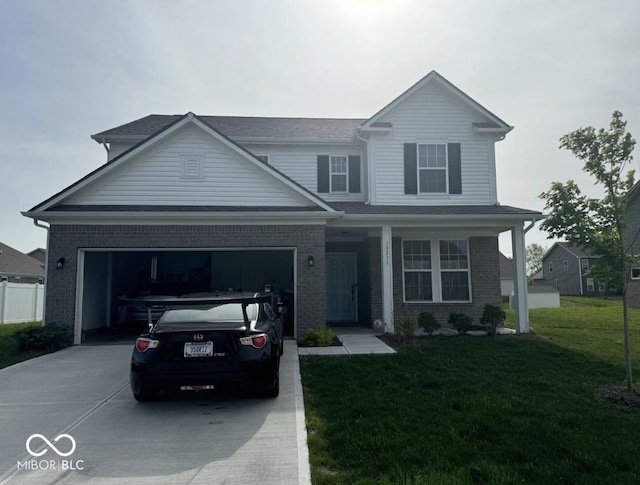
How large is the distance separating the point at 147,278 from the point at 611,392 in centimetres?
1352

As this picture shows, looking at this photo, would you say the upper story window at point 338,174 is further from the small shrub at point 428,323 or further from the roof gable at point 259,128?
the small shrub at point 428,323

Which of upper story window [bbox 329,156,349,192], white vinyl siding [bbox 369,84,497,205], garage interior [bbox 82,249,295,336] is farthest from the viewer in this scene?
garage interior [bbox 82,249,295,336]

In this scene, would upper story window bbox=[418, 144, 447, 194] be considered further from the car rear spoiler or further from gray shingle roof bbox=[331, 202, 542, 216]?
the car rear spoiler

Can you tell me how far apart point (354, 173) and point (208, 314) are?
9.01m

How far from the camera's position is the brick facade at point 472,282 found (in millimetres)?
12727

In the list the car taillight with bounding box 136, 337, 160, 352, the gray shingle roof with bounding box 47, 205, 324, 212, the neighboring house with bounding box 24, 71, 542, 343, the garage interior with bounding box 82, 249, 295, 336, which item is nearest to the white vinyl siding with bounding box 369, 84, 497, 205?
the neighboring house with bounding box 24, 71, 542, 343

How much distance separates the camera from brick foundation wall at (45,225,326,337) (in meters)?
9.95

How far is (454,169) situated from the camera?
1280 centimetres

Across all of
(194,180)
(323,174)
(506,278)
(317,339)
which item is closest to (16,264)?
(194,180)

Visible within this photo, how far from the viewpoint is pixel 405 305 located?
12.7m

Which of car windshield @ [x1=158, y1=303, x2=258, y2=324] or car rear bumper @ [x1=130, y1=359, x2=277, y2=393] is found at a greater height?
car windshield @ [x1=158, y1=303, x2=258, y2=324]

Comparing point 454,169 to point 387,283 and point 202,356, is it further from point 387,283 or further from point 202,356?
point 202,356

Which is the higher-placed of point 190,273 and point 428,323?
point 190,273

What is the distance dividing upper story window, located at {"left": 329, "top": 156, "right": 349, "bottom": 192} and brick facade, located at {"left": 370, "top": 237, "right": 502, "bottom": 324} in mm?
2089
